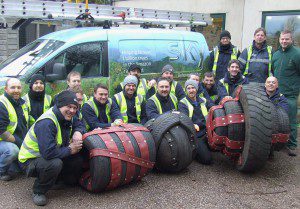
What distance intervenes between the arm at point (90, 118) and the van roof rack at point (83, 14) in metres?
1.61

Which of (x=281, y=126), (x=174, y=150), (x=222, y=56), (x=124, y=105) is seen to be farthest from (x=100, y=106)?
(x=222, y=56)

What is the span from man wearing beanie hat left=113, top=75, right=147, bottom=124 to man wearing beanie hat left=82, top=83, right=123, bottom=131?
0.99ft

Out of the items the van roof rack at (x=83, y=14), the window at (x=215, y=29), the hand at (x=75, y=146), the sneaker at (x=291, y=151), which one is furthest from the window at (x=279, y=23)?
the hand at (x=75, y=146)

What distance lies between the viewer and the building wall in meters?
9.45

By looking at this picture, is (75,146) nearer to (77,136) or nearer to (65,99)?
(77,136)

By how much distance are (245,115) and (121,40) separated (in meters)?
2.54

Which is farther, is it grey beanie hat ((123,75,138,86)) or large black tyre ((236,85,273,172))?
grey beanie hat ((123,75,138,86))

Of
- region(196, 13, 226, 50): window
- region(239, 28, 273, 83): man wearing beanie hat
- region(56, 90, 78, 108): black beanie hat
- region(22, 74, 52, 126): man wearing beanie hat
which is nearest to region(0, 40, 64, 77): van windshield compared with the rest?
region(22, 74, 52, 126): man wearing beanie hat

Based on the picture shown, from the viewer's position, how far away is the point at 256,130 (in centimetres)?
456

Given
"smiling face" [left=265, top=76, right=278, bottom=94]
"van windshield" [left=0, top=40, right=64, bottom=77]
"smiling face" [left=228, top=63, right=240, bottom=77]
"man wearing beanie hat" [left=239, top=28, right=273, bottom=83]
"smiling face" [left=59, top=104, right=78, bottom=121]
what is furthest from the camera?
"man wearing beanie hat" [left=239, top=28, right=273, bottom=83]

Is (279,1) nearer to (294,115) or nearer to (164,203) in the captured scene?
(294,115)

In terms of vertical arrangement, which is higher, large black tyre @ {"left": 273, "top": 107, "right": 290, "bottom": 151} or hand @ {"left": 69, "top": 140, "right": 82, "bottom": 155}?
large black tyre @ {"left": 273, "top": 107, "right": 290, "bottom": 151}

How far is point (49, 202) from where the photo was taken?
408 cm

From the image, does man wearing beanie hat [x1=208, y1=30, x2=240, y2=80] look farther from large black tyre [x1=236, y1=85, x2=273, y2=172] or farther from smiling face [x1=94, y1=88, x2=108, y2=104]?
smiling face [x1=94, y1=88, x2=108, y2=104]
